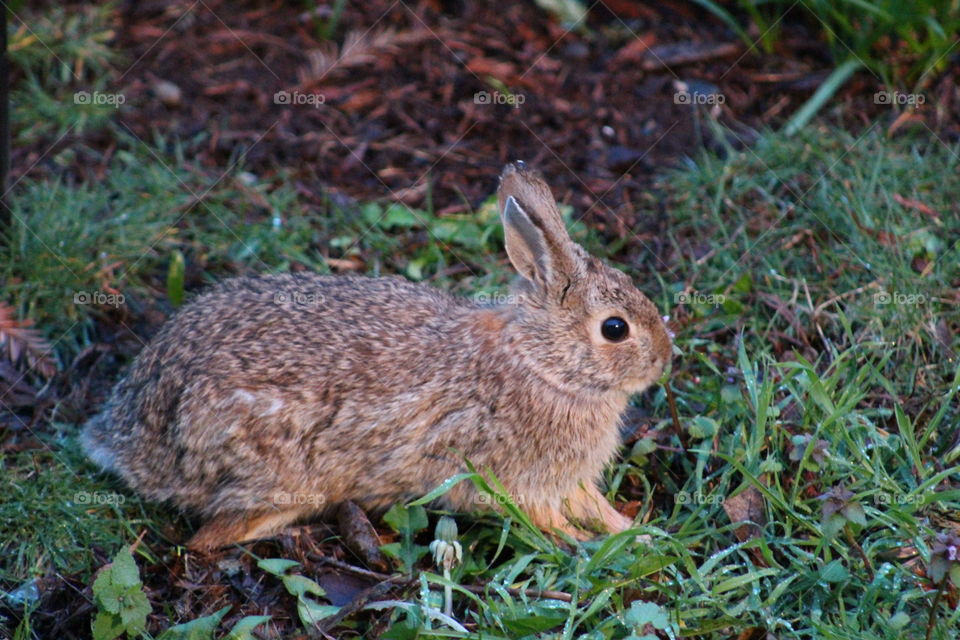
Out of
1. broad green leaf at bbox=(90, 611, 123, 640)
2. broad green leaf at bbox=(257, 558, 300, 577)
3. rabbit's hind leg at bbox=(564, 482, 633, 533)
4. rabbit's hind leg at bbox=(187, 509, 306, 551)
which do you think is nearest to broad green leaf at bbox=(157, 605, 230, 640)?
broad green leaf at bbox=(90, 611, 123, 640)

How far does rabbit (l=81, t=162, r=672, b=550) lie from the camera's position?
489cm

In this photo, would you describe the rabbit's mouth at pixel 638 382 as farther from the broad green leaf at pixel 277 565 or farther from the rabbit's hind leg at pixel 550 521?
the broad green leaf at pixel 277 565

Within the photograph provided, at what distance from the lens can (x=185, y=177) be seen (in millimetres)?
7016

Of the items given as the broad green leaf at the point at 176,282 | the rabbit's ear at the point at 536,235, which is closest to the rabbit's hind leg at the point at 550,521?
the rabbit's ear at the point at 536,235

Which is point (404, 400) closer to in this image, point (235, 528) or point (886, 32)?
point (235, 528)

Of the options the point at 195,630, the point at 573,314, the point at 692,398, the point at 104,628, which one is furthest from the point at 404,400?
the point at 104,628

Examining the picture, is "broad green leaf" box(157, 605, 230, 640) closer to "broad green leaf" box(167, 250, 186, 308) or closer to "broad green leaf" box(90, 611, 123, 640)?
"broad green leaf" box(90, 611, 123, 640)

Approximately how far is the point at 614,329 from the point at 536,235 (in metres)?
0.56

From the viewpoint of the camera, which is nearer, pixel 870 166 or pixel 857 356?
pixel 857 356

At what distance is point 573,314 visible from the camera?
4961 mm

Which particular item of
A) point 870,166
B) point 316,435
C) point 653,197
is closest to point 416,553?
point 316,435

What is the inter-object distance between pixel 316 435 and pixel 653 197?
3.02 m

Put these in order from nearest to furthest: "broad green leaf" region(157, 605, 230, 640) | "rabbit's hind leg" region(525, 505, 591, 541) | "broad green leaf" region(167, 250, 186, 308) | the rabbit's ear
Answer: "broad green leaf" region(157, 605, 230, 640), the rabbit's ear, "rabbit's hind leg" region(525, 505, 591, 541), "broad green leaf" region(167, 250, 186, 308)

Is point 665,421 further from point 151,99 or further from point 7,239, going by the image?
point 151,99
